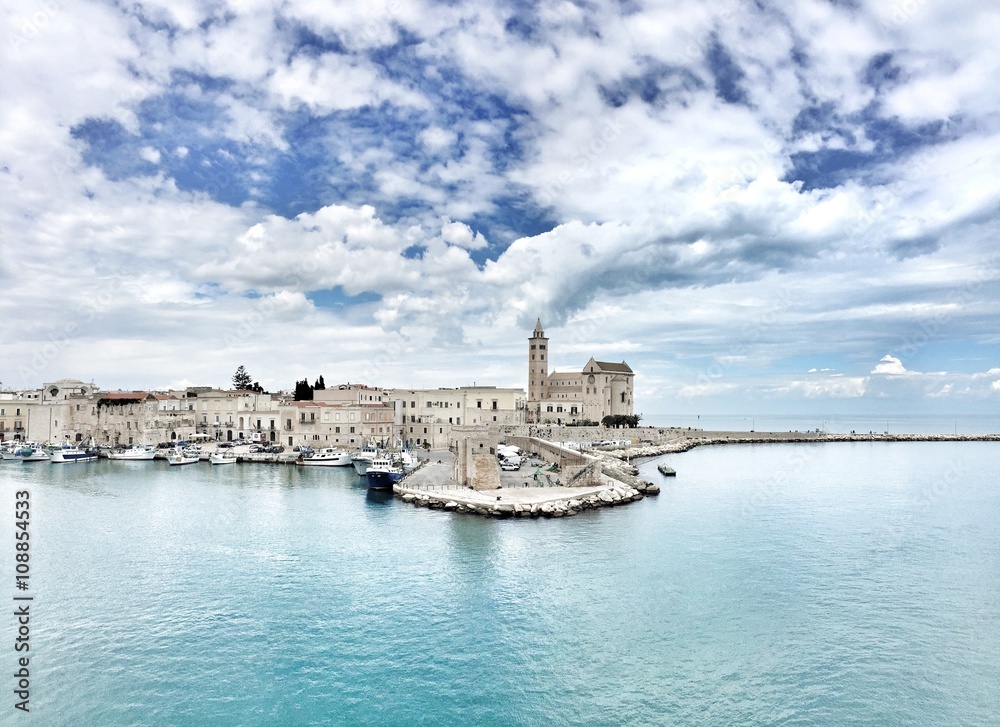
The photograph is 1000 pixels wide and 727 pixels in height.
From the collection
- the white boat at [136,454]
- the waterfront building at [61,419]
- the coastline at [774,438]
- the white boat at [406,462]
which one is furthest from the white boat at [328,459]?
the coastline at [774,438]

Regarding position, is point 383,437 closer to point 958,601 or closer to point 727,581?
point 727,581

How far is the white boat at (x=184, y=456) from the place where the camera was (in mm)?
51000

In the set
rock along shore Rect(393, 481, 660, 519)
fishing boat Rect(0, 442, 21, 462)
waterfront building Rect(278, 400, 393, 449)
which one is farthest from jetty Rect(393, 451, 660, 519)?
fishing boat Rect(0, 442, 21, 462)

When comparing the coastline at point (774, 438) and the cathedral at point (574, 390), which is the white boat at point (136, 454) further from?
the coastline at point (774, 438)

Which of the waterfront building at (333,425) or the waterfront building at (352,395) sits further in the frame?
the waterfront building at (352,395)

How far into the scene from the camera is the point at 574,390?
8481 centimetres

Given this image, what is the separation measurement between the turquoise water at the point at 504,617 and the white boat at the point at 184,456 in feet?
66.2

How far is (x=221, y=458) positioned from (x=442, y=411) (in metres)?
21.3

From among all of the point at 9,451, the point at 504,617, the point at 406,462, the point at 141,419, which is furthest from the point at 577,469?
the point at 9,451

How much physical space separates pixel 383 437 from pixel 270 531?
3388 cm

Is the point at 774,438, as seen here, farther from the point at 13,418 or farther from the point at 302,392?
the point at 13,418

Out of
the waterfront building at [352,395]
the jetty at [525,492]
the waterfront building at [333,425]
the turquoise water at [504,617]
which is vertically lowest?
the turquoise water at [504,617]

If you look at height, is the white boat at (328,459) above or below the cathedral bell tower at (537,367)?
below

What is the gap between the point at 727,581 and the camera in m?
19.2
